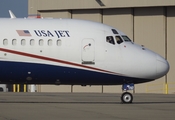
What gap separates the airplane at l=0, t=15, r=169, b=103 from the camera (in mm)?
24422

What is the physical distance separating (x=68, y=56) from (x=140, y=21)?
993 inches

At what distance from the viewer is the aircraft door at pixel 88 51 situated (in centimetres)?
2472

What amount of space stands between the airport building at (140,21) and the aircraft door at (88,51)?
2366 centimetres

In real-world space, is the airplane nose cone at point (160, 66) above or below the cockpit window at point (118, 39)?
below

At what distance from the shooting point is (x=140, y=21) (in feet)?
161

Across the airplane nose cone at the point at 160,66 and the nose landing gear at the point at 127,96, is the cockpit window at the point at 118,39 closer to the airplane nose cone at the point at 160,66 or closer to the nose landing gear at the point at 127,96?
the airplane nose cone at the point at 160,66

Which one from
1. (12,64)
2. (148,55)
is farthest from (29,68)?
(148,55)

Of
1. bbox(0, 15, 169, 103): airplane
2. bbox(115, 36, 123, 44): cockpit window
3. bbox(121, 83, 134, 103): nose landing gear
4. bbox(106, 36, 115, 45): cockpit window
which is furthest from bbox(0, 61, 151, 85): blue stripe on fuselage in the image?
bbox(115, 36, 123, 44): cockpit window

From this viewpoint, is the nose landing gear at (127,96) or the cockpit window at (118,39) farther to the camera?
the cockpit window at (118,39)

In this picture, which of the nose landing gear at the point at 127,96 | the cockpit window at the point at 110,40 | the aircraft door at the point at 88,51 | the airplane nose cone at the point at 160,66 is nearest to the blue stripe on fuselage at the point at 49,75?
the nose landing gear at the point at 127,96

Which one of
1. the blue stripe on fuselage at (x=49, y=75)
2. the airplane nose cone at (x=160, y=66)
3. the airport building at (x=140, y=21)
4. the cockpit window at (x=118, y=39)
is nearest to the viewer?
the blue stripe on fuselage at (x=49, y=75)

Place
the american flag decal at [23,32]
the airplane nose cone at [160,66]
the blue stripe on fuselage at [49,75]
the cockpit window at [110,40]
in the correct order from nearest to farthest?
1. the blue stripe on fuselage at [49,75]
2. the american flag decal at [23,32]
3. the airplane nose cone at [160,66]
4. the cockpit window at [110,40]

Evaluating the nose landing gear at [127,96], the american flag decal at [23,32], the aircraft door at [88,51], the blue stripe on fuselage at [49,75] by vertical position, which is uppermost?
the american flag decal at [23,32]

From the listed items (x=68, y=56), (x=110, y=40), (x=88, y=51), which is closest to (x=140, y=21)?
(x=110, y=40)
